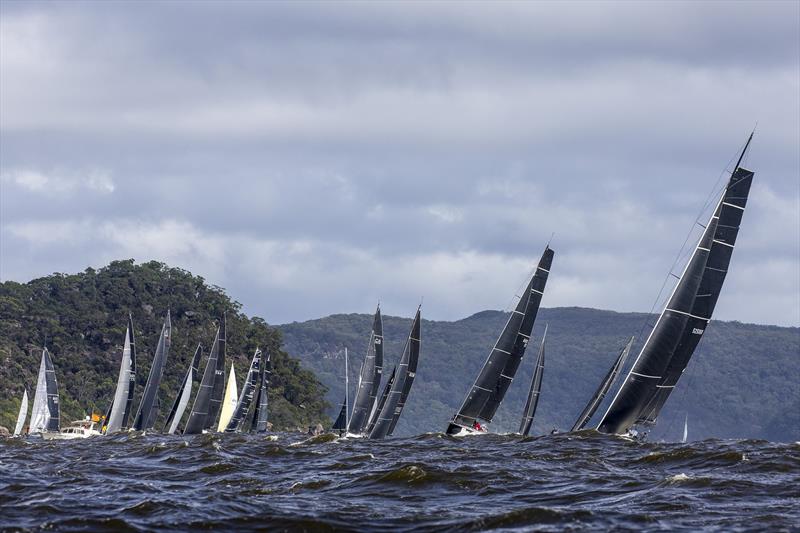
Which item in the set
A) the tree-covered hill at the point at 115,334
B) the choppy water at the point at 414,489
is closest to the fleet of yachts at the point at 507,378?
the choppy water at the point at 414,489

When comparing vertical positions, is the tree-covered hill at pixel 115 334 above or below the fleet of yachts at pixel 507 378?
above

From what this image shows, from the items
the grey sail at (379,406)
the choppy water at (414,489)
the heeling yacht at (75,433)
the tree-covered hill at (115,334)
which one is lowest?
the choppy water at (414,489)

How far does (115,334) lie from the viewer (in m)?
161

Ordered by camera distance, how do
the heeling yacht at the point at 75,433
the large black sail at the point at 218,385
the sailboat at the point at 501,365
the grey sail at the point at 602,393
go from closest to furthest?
the grey sail at the point at 602,393 < the sailboat at the point at 501,365 < the large black sail at the point at 218,385 < the heeling yacht at the point at 75,433

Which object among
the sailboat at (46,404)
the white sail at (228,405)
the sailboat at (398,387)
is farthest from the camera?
the white sail at (228,405)

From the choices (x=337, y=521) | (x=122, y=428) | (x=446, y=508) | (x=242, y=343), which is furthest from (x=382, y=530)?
(x=242, y=343)

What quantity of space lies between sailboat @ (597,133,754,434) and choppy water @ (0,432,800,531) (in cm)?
734

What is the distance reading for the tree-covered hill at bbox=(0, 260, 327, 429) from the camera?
488ft

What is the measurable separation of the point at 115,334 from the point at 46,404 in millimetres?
60043

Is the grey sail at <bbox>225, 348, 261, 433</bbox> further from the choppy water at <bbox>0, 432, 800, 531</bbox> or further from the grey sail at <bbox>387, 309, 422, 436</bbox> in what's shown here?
the choppy water at <bbox>0, 432, 800, 531</bbox>

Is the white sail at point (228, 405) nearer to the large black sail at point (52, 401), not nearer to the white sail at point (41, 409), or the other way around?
the large black sail at point (52, 401)

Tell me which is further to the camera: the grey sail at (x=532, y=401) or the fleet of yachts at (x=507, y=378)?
the grey sail at (x=532, y=401)

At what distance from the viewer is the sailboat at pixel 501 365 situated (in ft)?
233

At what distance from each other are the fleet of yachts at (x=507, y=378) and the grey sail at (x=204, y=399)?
7 cm
